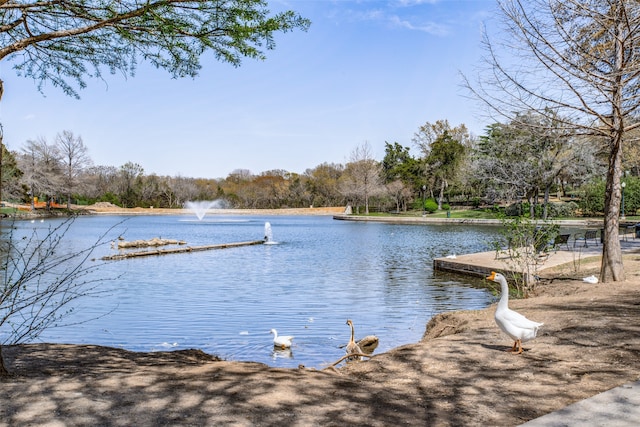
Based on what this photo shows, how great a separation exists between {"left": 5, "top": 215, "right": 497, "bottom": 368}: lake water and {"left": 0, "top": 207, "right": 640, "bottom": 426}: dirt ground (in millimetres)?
2156

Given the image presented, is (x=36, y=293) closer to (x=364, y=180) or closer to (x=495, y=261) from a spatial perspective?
(x=495, y=261)

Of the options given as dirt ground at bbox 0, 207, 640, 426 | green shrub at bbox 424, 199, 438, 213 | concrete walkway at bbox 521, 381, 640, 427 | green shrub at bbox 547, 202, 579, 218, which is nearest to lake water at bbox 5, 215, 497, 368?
dirt ground at bbox 0, 207, 640, 426

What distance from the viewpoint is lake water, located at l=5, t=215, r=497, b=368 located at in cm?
908

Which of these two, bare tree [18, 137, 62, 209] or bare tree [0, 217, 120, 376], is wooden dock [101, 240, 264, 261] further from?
bare tree [18, 137, 62, 209]

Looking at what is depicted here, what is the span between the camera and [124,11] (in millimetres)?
5254

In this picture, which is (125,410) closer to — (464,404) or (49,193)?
(464,404)

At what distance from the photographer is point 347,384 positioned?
461cm

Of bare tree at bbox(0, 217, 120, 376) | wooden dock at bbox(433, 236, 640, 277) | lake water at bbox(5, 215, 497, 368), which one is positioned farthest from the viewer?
wooden dock at bbox(433, 236, 640, 277)

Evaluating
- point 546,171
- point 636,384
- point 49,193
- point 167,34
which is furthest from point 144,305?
point 49,193

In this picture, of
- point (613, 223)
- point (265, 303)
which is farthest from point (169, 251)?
point (613, 223)

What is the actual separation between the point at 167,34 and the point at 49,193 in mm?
67109

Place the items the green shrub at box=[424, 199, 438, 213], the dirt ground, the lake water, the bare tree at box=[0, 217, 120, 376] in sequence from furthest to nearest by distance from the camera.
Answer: the green shrub at box=[424, 199, 438, 213]
the lake water
the bare tree at box=[0, 217, 120, 376]
the dirt ground

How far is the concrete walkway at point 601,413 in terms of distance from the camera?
10.8ft

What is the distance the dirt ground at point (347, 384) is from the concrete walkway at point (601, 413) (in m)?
0.28
